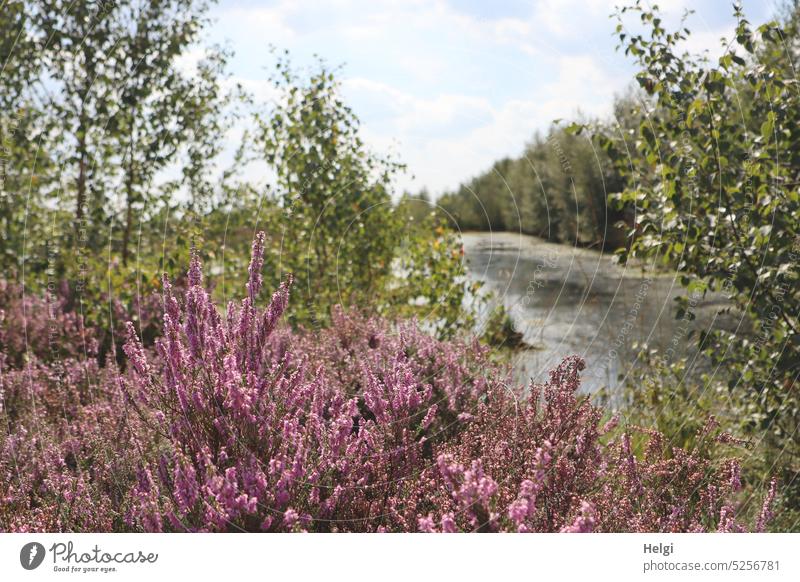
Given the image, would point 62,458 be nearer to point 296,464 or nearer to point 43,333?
point 296,464

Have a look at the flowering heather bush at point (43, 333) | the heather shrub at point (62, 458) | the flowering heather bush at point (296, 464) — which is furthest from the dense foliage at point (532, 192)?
the flowering heather bush at point (43, 333)

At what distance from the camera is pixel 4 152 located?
194 inches

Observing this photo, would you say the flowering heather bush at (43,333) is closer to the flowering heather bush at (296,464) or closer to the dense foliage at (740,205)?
the flowering heather bush at (296,464)

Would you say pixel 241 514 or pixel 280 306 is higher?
pixel 280 306

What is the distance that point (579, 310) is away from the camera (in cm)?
684

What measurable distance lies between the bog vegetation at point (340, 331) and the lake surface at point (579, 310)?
0.49 m

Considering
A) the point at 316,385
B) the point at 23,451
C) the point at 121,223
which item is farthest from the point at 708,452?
the point at 121,223

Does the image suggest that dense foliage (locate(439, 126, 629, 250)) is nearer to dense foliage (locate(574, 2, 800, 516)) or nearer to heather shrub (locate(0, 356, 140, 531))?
dense foliage (locate(574, 2, 800, 516))

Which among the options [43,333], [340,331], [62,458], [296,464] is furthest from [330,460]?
[43,333]

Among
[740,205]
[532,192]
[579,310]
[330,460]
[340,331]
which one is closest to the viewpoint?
[330,460]

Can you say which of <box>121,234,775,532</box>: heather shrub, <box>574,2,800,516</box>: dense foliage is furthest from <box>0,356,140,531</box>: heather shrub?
<box>574,2,800,516</box>: dense foliage

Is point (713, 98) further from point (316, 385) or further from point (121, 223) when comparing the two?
point (121, 223)

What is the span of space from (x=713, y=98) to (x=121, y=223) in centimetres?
469

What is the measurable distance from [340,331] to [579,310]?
327 cm
